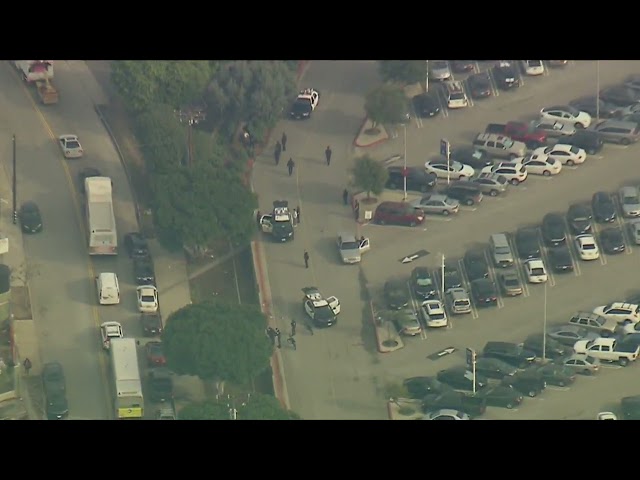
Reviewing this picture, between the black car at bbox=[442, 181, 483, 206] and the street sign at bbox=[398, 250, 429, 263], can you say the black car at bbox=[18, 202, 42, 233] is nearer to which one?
the street sign at bbox=[398, 250, 429, 263]

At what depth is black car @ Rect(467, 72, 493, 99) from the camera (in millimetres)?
66062

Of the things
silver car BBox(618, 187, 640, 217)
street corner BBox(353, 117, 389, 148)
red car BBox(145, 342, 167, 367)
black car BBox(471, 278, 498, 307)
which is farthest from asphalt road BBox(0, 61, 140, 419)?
silver car BBox(618, 187, 640, 217)

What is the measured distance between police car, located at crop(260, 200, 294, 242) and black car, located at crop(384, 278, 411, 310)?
13.1 ft

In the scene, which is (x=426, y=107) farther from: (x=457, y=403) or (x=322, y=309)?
(x=457, y=403)

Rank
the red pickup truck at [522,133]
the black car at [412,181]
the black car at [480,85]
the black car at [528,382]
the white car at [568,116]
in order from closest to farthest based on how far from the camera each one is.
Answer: the black car at [528,382] → the black car at [412,181] → the red pickup truck at [522,133] → the white car at [568,116] → the black car at [480,85]

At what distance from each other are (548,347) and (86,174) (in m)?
15.4

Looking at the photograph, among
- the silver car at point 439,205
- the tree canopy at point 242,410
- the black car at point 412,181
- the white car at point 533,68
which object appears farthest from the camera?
the white car at point 533,68

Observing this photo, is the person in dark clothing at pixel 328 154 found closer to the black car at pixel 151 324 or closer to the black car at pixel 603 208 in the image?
the black car at pixel 603 208

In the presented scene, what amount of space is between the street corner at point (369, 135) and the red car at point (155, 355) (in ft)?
40.3

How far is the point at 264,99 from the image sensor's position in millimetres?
63094

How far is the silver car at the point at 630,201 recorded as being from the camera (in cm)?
6028

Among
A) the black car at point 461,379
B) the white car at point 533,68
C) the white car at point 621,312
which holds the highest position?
the white car at point 533,68

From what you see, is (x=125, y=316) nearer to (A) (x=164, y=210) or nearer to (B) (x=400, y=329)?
(A) (x=164, y=210)

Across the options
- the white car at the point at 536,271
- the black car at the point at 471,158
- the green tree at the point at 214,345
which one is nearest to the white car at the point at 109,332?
the green tree at the point at 214,345
